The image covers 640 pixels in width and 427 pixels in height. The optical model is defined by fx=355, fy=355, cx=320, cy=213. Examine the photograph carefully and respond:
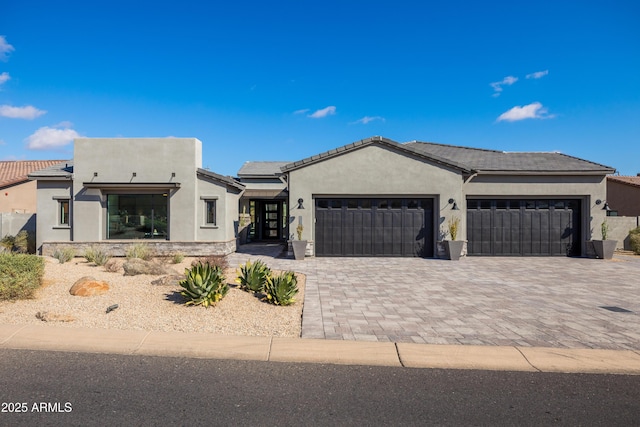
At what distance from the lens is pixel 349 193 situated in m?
15.0

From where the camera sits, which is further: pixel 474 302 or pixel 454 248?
pixel 454 248

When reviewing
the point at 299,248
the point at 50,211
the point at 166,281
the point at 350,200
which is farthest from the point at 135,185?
the point at 350,200

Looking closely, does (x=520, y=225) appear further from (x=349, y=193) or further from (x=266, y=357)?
(x=266, y=357)

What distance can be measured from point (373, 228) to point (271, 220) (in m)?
9.74

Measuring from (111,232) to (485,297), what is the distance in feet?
49.0

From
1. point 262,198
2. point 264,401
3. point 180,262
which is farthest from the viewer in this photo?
point 262,198

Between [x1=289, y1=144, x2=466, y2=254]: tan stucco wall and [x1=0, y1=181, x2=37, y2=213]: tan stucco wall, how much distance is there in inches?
762

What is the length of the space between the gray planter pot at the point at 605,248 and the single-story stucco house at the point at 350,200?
2.28ft

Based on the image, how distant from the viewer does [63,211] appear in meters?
15.5

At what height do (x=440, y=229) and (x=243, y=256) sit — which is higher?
(x=440, y=229)

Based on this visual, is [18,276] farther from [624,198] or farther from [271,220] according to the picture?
[624,198]

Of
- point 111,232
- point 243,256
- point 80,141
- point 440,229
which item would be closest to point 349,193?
point 440,229

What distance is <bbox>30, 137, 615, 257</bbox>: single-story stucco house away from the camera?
49.3 feet

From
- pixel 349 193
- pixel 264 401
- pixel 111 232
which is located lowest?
pixel 264 401
